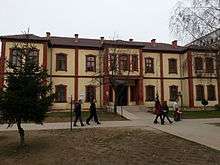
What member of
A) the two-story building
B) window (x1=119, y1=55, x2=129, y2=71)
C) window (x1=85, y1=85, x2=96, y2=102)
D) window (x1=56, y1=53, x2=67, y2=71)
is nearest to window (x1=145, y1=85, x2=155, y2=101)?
the two-story building

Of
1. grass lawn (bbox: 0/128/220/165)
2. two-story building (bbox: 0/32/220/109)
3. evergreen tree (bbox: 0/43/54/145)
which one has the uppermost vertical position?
two-story building (bbox: 0/32/220/109)

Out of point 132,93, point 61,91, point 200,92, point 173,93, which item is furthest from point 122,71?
point 200,92

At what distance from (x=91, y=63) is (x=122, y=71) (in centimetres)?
425

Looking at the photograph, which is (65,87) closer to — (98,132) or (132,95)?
(132,95)

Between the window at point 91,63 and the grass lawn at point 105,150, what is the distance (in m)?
22.7

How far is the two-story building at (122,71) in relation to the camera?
1409 inches

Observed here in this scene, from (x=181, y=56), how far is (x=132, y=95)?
8.86 meters

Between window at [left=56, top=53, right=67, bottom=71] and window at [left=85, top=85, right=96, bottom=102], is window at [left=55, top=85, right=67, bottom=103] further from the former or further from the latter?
window at [left=85, top=85, right=96, bottom=102]

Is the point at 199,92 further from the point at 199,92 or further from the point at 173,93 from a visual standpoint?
the point at 173,93

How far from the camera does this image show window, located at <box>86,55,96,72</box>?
3800 centimetres

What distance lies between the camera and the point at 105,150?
1172 centimetres

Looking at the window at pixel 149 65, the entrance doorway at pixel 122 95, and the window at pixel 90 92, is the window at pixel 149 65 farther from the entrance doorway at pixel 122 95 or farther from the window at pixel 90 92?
the window at pixel 90 92

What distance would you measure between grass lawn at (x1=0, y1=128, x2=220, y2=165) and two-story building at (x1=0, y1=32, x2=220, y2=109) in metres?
19.2

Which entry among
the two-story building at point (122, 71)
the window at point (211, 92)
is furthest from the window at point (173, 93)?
the window at point (211, 92)
